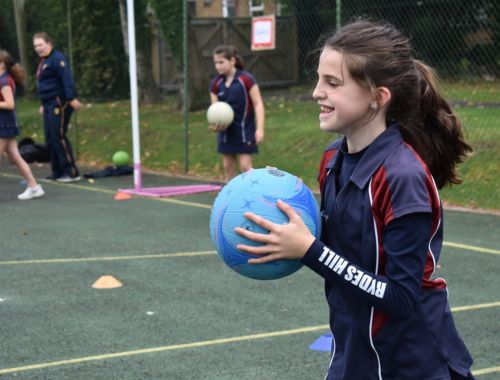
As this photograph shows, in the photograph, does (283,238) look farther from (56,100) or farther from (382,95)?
(56,100)

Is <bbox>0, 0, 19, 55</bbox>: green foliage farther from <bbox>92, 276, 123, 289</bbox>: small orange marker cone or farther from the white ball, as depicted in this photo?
<bbox>92, 276, 123, 289</bbox>: small orange marker cone

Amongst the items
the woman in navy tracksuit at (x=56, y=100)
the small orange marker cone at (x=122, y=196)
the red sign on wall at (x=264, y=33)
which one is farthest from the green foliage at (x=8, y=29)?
the small orange marker cone at (x=122, y=196)

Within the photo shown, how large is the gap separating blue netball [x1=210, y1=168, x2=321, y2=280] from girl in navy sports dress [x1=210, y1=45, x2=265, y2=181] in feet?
24.9

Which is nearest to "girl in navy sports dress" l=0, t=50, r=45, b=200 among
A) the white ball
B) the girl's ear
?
the white ball

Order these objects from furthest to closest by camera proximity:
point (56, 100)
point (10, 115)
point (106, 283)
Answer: point (56, 100)
point (10, 115)
point (106, 283)

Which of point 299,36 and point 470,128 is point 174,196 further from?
point 299,36

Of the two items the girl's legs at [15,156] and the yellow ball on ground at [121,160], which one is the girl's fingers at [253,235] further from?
the yellow ball on ground at [121,160]

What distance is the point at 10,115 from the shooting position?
38.0ft

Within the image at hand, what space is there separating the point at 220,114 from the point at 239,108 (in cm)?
33

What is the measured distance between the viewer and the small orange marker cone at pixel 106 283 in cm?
688

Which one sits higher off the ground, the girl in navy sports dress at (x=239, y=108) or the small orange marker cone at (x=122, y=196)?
the girl in navy sports dress at (x=239, y=108)

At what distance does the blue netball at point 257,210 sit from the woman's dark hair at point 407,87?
36 centimetres

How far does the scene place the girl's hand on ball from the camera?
2.48 metres

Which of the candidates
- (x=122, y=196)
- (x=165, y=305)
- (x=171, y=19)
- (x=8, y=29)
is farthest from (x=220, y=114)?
(x=8, y=29)
